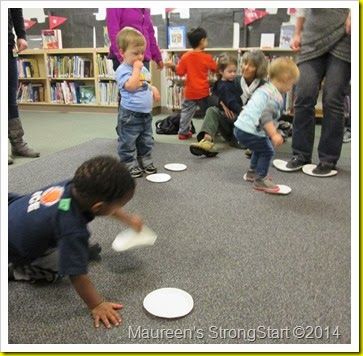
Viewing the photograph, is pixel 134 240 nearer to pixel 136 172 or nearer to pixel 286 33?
pixel 136 172

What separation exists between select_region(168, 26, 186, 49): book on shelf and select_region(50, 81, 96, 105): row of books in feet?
3.86

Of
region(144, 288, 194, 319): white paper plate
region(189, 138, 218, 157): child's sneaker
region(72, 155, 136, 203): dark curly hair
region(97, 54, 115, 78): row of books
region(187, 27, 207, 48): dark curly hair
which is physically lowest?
region(144, 288, 194, 319): white paper plate

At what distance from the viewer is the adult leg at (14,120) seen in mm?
2289

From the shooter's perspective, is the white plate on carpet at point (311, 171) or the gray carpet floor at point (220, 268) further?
the white plate on carpet at point (311, 171)

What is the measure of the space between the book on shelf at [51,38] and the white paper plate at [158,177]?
346 cm

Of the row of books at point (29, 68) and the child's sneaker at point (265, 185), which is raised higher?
the row of books at point (29, 68)

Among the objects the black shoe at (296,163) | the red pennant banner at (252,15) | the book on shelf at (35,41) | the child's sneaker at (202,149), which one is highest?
the red pennant banner at (252,15)

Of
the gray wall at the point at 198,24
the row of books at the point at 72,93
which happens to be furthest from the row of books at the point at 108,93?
the gray wall at the point at 198,24

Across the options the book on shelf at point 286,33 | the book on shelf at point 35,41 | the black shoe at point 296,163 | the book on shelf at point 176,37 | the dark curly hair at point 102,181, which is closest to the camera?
the dark curly hair at point 102,181

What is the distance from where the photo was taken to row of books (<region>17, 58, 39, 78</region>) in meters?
4.85

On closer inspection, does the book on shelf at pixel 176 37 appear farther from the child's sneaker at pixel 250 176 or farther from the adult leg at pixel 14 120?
the child's sneaker at pixel 250 176

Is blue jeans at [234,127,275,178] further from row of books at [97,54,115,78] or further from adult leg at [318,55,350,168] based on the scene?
row of books at [97,54,115,78]

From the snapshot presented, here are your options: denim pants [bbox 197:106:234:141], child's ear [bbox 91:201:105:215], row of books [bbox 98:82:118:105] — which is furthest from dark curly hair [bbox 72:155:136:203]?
row of books [bbox 98:82:118:105]

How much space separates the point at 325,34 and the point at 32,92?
161 inches
